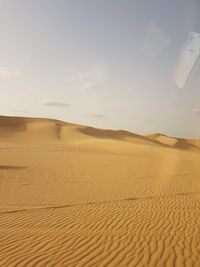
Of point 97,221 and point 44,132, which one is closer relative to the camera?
point 97,221

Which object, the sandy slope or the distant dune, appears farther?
the distant dune

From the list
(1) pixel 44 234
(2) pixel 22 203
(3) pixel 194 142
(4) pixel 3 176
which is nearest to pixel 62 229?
(1) pixel 44 234

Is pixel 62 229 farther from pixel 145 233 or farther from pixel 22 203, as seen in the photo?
pixel 22 203

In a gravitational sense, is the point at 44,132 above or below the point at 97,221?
above

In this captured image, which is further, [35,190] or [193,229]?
[35,190]

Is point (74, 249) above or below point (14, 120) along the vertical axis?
below

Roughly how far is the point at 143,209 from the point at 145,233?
102 inches

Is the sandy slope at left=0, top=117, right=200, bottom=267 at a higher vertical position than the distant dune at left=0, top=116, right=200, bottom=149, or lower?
lower

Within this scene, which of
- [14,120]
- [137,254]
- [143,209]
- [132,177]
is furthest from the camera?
[14,120]

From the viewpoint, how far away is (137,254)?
6.36 m

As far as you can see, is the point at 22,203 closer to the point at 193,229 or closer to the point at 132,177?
the point at 193,229

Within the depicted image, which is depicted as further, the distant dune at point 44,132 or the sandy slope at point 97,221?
the distant dune at point 44,132

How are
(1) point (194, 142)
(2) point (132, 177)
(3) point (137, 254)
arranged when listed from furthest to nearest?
(1) point (194, 142) < (2) point (132, 177) < (3) point (137, 254)

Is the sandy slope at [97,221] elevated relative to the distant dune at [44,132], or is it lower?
lower
